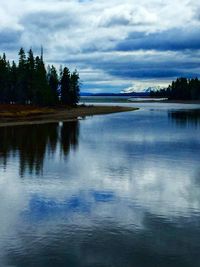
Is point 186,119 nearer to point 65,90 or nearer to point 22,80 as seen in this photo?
point 22,80

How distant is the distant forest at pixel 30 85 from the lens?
125562 mm

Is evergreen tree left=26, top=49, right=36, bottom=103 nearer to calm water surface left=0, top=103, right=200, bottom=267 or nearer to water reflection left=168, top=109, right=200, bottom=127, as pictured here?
water reflection left=168, top=109, right=200, bottom=127

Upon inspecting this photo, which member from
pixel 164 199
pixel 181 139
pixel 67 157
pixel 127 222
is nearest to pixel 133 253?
pixel 127 222

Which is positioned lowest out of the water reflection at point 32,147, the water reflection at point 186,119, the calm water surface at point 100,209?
the calm water surface at point 100,209

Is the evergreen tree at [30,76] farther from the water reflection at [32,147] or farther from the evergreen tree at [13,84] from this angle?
the water reflection at [32,147]

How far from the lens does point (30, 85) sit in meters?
126

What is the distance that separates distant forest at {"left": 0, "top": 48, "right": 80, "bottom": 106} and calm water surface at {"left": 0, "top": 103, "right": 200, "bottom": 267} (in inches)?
3498

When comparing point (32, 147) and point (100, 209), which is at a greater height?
point (32, 147)

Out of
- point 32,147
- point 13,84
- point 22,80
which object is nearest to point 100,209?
point 32,147

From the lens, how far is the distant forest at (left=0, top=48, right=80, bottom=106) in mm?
125562

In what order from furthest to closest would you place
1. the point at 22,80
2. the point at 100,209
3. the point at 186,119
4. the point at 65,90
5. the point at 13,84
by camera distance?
the point at 65,90 → the point at 13,84 → the point at 22,80 → the point at 186,119 → the point at 100,209

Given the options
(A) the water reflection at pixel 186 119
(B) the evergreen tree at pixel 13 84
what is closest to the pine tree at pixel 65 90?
(B) the evergreen tree at pixel 13 84

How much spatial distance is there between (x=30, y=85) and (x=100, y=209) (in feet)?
358

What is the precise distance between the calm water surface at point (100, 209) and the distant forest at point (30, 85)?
88.9m
